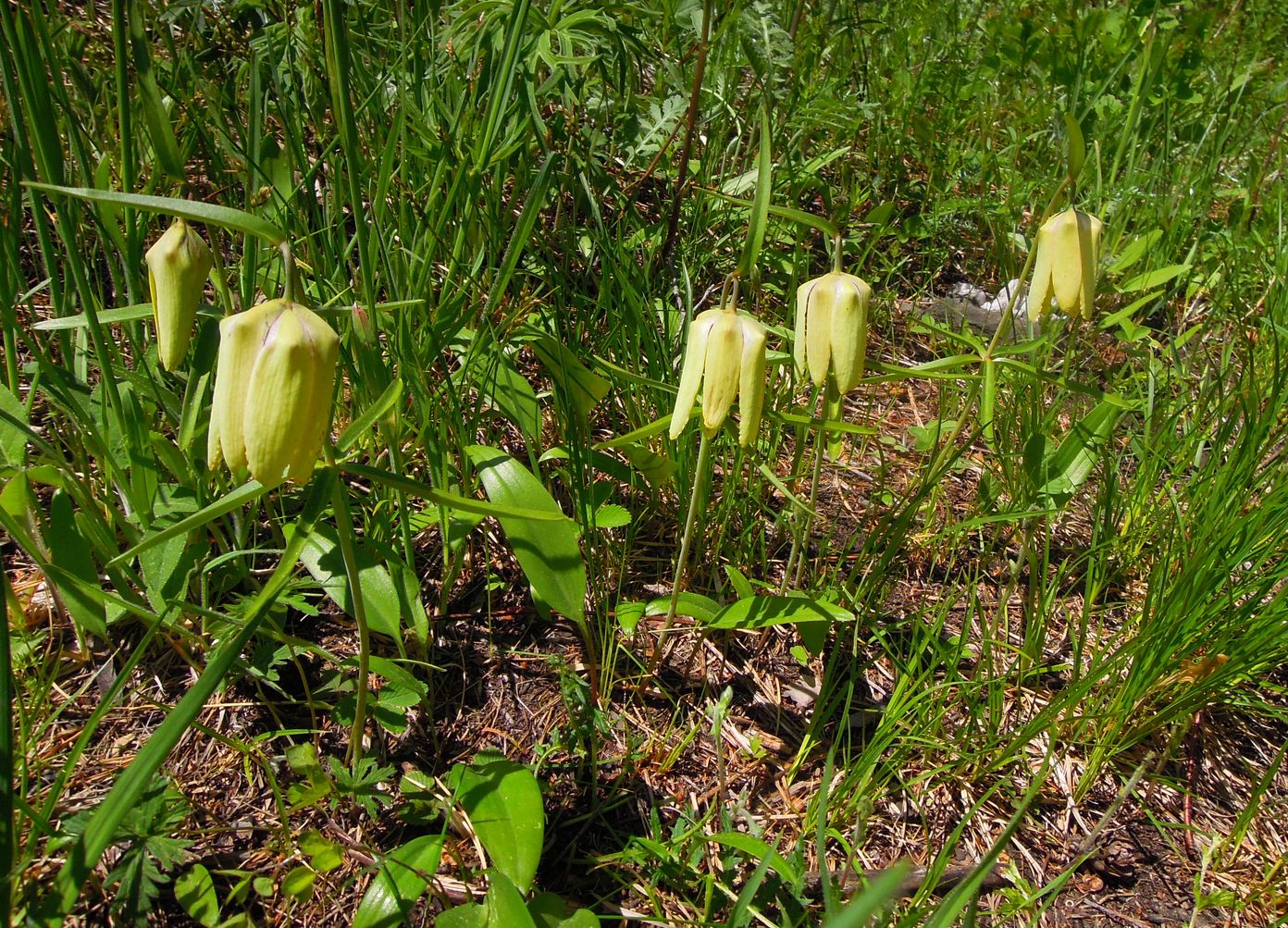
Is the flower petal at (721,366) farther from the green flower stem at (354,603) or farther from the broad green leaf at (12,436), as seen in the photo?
the broad green leaf at (12,436)

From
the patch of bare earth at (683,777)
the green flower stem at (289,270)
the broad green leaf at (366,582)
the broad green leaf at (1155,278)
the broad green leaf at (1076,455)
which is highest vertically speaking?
the green flower stem at (289,270)

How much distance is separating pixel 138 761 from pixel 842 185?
2.37m

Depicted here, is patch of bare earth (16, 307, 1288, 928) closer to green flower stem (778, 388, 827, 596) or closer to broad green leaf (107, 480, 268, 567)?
green flower stem (778, 388, 827, 596)

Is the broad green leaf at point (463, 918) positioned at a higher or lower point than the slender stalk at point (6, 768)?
lower

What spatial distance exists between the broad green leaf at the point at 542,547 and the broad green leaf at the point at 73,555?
562 millimetres

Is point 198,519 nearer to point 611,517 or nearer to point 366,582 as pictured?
point 366,582

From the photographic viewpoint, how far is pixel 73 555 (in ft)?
4.21

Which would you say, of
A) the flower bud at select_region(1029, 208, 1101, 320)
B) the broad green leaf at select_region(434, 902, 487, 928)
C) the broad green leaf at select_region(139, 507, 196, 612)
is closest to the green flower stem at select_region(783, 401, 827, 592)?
the flower bud at select_region(1029, 208, 1101, 320)

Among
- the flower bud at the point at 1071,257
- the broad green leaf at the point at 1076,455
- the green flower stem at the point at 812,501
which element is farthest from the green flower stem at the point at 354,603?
the broad green leaf at the point at 1076,455

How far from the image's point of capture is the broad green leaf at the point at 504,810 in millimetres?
1133

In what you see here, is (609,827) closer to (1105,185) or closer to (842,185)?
(842,185)

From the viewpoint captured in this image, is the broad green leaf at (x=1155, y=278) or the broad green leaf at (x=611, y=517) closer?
the broad green leaf at (x=611, y=517)

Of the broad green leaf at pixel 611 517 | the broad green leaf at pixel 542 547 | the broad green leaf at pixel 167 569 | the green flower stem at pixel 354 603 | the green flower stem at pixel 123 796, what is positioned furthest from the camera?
the broad green leaf at pixel 611 517

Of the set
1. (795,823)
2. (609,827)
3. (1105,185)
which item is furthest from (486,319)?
(1105,185)
